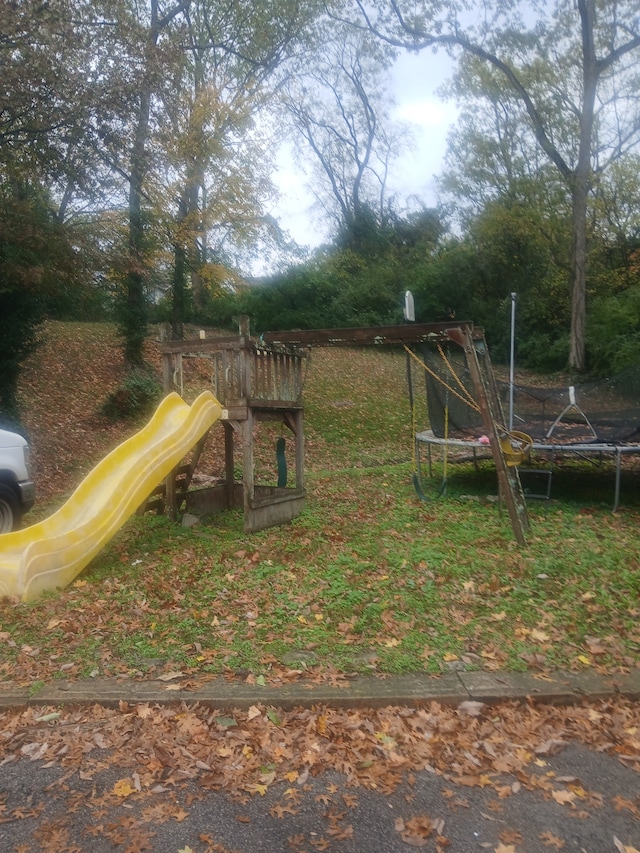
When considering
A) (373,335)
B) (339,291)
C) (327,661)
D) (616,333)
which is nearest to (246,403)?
(373,335)

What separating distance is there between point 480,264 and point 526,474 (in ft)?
56.8

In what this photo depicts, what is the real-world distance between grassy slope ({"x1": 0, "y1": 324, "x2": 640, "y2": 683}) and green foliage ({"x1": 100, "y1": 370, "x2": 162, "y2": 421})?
421cm

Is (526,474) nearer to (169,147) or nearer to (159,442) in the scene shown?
(159,442)

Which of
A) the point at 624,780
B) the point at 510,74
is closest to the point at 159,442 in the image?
the point at 624,780

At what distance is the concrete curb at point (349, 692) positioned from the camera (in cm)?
398

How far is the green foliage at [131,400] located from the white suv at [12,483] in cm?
725

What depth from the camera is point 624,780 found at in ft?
10.7

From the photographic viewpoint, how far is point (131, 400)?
14492mm

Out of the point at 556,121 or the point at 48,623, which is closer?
the point at 48,623

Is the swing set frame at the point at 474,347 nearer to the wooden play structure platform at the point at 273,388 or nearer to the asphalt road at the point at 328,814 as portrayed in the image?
the wooden play structure platform at the point at 273,388

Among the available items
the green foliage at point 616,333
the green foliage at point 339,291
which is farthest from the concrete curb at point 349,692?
the green foliage at point 339,291

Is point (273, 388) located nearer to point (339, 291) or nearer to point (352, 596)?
point (352, 596)

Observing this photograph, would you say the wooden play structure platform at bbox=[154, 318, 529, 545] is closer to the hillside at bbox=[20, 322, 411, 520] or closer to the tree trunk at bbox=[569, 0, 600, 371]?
the hillside at bbox=[20, 322, 411, 520]

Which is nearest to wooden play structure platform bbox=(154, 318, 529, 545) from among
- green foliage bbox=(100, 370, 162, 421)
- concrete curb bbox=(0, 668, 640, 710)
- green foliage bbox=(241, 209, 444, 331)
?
concrete curb bbox=(0, 668, 640, 710)
